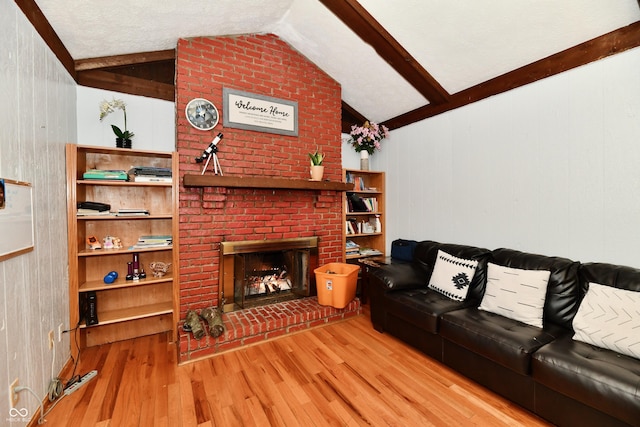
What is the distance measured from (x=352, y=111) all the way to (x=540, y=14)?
7.39ft

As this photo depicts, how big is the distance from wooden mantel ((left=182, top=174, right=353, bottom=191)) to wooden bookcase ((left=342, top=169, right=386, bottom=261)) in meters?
0.63

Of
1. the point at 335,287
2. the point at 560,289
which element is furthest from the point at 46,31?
the point at 560,289

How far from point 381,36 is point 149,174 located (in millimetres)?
2478

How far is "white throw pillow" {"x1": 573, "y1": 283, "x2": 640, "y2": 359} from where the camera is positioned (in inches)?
62.9

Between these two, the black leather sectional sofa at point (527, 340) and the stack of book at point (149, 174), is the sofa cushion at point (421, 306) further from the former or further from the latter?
the stack of book at point (149, 174)

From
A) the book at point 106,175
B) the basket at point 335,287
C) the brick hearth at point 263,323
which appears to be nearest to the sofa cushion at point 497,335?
the basket at point 335,287

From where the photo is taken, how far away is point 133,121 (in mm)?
2799

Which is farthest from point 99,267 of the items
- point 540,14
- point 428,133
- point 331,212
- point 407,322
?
point 540,14

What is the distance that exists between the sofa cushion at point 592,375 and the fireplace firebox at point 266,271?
7.19ft

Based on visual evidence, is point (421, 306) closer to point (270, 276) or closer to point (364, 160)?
point (270, 276)

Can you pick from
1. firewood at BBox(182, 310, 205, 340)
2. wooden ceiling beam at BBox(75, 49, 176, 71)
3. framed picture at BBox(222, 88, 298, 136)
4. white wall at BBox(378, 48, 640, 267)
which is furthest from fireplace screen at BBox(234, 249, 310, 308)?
wooden ceiling beam at BBox(75, 49, 176, 71)

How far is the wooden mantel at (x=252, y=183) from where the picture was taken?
2.51 meters

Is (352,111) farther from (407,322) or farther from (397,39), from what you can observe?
(407,322)

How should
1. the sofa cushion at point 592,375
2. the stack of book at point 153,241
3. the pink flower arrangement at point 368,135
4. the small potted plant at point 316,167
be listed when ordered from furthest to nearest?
1. the pink flower arrangement at point 368,135
2. the small potted plant at point 316,167
3. the stack of book at point 153,241
4. the sofa cushion at point 592,375
